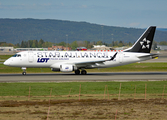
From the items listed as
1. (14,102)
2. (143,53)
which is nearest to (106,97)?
(14,102)

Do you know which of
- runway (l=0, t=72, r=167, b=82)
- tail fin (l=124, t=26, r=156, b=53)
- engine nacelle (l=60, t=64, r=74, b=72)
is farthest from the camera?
tail fin (l=124, t=26, r=156, b=53)

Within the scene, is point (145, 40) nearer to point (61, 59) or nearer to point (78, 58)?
point (78, 58)

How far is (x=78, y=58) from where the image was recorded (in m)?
47.2

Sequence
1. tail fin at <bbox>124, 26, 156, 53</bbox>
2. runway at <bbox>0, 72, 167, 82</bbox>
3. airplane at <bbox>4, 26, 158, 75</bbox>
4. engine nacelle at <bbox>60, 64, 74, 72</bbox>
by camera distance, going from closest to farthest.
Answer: runway at <bbox>0, 72, 167, 82</bbox>, engine nacelle at <bbox>60, 64, 74, 72</bbox>, airplane at <bbox>4, 26, 158, 75</bbox>, tail fin at <bbox>124, 26, 156, 53</bbox>

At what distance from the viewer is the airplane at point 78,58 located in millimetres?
45875

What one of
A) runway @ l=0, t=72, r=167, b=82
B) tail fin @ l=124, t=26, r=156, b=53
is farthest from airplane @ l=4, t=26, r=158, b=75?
runway @ l=0, t=72, r=167, b=82

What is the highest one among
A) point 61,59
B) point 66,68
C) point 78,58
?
point 78,58

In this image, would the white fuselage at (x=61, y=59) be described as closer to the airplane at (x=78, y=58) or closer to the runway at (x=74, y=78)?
A: the airplane at (x=78, y=58)

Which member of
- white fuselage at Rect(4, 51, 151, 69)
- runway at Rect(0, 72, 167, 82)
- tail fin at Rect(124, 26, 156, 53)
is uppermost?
tail fin at Rect(124, 26, 156, 53)

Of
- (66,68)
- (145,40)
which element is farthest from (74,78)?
(145,40)

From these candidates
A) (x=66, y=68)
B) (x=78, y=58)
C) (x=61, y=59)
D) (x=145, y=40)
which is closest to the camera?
(x=66, y=68)

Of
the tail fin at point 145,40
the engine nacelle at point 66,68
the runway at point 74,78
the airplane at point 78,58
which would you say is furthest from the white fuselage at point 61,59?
the runway at point 74,78

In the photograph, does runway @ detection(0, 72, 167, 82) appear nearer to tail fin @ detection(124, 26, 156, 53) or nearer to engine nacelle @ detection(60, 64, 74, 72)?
engine nacelle @ detection(60, 64, 74, 72)

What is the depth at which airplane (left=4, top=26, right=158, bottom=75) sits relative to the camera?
151ft
